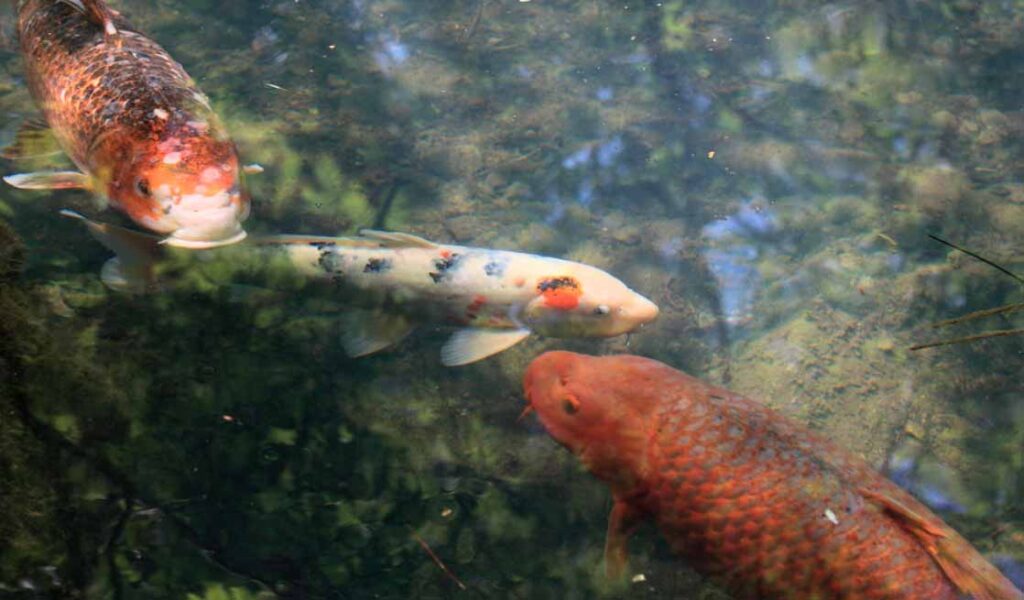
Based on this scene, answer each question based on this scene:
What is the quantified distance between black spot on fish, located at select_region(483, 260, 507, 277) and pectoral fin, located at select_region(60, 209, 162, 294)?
70.2 inches

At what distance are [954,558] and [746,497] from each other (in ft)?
2.83

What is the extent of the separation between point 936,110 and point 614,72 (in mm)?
2881

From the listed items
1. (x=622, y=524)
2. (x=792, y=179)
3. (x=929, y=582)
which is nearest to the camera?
(x=929, y=582)

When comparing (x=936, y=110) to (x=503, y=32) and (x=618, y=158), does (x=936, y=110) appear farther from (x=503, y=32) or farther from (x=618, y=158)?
(x=503, y=32)

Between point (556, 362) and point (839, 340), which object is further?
point (839, 340)

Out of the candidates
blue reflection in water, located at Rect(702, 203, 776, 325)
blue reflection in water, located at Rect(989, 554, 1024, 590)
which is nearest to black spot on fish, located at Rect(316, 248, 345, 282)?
blue reflection in water, located at Rect(702, 203, 776, 325)

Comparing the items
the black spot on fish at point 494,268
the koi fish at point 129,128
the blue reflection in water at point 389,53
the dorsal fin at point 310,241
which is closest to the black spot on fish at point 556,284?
the black spot on fish at point 494,268

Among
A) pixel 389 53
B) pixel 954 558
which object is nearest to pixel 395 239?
pixel 389 53

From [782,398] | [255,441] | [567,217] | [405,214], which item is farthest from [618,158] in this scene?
[255,441]

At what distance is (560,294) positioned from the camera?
13.0ft

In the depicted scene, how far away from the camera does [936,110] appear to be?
590 centimetres

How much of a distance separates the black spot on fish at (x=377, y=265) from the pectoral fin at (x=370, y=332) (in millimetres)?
245

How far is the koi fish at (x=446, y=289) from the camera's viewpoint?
379cm

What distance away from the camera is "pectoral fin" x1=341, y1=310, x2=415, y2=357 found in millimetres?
3758
